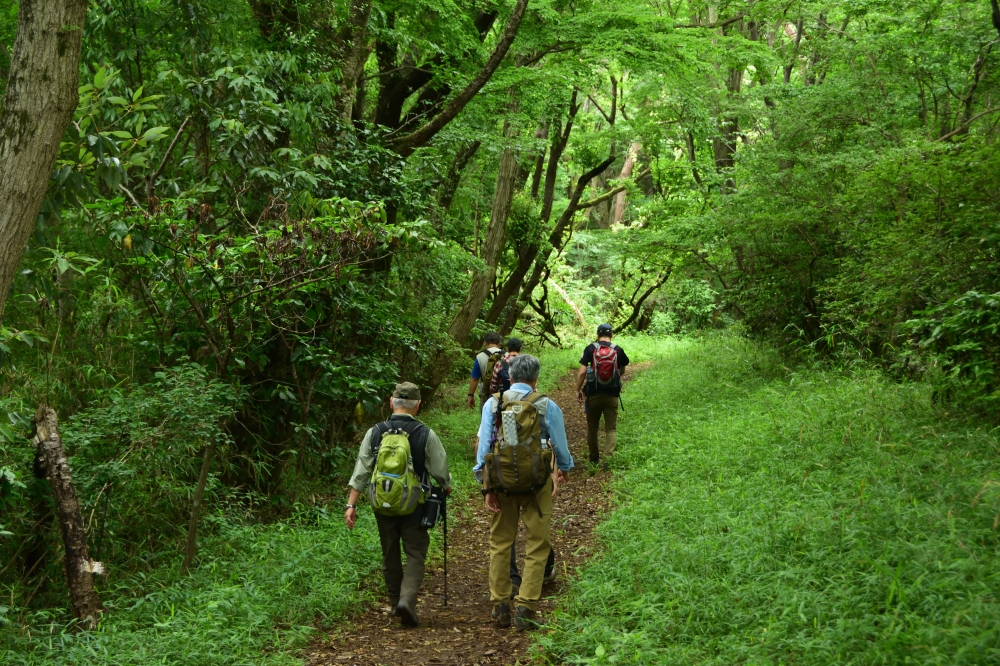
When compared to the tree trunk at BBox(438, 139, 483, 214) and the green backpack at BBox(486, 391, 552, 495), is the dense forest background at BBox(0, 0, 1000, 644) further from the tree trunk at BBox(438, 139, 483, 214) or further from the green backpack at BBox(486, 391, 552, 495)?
the green backpack at BBox(486, 391, 552, 495)

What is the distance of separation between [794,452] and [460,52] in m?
7.53

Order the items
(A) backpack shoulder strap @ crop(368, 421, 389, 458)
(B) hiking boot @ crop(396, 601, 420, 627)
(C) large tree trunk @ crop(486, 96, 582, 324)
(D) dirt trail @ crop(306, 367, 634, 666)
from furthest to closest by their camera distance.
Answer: (C) large tree trunk @ crop(486, 96, 582, 324), (A) backpack shoulder strap @ crop(368, 421, 389, 458), (B) hiking boot @ crop(396, 601, 420, 627), (D) dirt trail @ crop(306, 367, 634, 666)

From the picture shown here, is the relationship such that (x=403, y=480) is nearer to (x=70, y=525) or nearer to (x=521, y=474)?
(x=521, y=474)

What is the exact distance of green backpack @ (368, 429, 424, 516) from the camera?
5.30 meters

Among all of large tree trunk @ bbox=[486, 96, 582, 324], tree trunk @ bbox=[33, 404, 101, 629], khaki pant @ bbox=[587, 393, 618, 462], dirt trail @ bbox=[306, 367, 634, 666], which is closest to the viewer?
dirt trail @ bbox=[306, 367, 634, 666]

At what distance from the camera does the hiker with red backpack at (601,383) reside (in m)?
9.45

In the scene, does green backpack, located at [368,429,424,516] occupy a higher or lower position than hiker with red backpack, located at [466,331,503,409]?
lower

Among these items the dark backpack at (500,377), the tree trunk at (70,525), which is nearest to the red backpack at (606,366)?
the dark backpack at (500,377)

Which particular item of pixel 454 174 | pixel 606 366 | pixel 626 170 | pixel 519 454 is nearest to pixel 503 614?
pixel 519 454

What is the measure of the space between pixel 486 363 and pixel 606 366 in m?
1.62

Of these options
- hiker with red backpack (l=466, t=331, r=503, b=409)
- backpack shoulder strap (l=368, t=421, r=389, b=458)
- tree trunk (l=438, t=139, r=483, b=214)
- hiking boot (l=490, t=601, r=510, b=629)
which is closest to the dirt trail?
hiking boot (l=490, t=601, r=510, b=629)

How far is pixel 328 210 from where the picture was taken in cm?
658

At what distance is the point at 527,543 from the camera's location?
5383mm

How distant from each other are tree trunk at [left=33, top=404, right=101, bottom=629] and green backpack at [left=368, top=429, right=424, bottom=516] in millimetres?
2034
